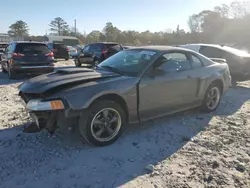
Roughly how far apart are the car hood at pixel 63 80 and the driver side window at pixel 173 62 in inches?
36.4

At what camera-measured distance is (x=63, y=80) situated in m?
3.90

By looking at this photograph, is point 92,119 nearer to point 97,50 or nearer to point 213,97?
point 213,97

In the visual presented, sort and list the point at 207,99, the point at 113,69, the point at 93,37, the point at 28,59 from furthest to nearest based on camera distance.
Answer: the point at 93,37
the point at 28,59
the point at 207,99
the point at 113,69

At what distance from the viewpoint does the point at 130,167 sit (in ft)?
11.2

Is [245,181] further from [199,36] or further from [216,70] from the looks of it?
[199,36]

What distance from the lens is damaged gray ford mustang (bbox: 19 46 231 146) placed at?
3.66 m

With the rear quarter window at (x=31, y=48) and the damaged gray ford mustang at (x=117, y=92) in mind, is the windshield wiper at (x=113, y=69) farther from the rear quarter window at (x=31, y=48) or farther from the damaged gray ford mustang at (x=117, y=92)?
the rear quarter window at (x=31, y=48)

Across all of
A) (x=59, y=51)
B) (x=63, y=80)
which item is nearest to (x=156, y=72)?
(x=63, y=80)

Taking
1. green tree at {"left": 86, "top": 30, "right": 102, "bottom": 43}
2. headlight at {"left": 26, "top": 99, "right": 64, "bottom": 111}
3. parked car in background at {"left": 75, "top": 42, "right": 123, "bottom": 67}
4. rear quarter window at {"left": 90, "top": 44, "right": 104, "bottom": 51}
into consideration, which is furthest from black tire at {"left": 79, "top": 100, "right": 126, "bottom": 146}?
green tree at {"left": 86, "top": 30, "right": 102, "bottom": 43}

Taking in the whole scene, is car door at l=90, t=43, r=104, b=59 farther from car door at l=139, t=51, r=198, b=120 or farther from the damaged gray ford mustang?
car door at l=139, t=51, r=198, b=120

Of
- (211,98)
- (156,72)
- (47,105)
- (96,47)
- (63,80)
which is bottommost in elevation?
(211,98)

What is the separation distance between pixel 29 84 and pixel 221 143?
129 inches

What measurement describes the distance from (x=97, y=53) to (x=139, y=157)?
461 inches

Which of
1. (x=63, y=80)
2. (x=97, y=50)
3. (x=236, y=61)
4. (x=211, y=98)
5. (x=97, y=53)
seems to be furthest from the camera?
(x=97, y=50)
